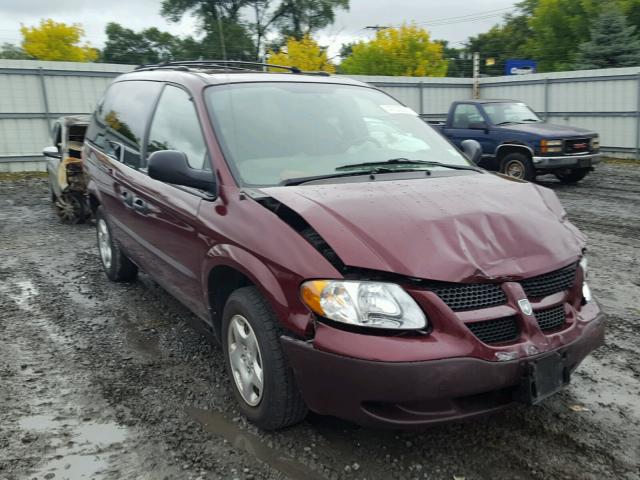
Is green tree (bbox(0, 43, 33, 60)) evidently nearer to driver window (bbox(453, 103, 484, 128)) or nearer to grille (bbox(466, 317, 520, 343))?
driver window (bbox(453, 103, 484, 128))

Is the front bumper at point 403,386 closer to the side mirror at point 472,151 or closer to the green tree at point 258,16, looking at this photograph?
the side mirror at point 472,151

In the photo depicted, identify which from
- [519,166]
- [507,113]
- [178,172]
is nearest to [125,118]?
[178,172]

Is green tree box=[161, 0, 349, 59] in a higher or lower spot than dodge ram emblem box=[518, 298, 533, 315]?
higher

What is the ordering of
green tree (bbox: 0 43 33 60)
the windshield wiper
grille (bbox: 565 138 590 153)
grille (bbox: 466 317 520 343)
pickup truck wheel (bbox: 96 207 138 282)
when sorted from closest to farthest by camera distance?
grille (bbox: 466 317 520 343), the windshield wiper, pickup truck wheel (bbox: 96 207 138 282), grille (bbox: 565 138 590 153), green tree (bbox: 0 43 33 60)

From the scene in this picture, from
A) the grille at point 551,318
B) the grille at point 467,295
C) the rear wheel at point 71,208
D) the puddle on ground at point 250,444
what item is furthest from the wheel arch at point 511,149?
the puddle on ground at point 250,444

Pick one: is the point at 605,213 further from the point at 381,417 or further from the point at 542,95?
the point at 542,95

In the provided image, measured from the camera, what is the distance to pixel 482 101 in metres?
13.0

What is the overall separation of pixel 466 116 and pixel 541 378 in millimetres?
11105

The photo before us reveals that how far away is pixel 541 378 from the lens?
259 centimetres

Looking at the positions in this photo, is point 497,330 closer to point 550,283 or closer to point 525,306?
point 525,306

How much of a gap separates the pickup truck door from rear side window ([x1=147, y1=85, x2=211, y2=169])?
29.8ft

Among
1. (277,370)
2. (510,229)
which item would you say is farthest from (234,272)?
(510,229)

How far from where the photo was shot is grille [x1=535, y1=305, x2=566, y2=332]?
2721mm

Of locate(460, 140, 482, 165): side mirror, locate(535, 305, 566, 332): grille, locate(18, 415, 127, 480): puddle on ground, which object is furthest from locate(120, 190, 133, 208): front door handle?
locate(535, 305, 566, 332): grille
